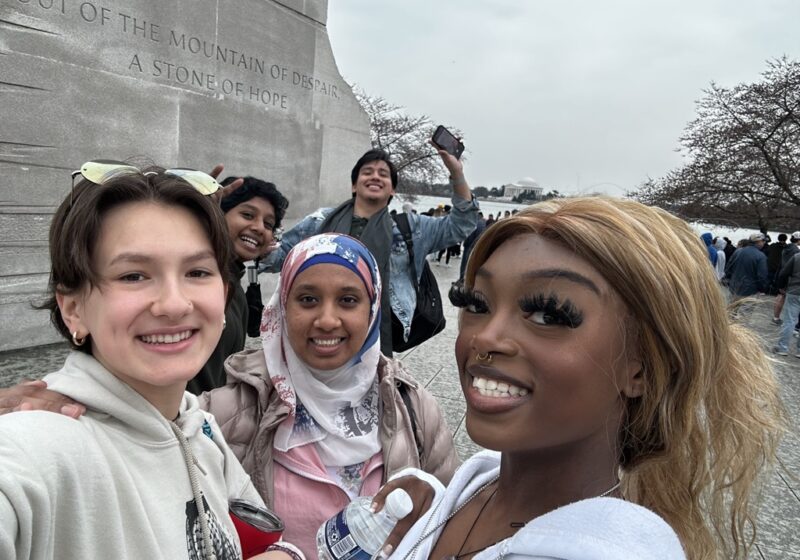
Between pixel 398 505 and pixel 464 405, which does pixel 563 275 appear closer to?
pixel 398 505

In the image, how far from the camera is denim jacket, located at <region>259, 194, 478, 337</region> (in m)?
3.79

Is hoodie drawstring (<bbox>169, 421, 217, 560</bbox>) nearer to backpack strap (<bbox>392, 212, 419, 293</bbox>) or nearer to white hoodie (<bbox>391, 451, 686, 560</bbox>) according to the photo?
white hoodie (<bbox>391, 451, 686, 560</bbox>)

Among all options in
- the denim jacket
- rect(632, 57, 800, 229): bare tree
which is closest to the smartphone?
the denim jacket

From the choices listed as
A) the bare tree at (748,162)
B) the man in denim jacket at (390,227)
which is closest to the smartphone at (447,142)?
the man in denim jacket at (390,227)

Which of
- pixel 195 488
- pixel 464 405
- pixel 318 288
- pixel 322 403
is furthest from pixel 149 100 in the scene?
pixel 195 488

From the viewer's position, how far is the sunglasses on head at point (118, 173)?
117cm

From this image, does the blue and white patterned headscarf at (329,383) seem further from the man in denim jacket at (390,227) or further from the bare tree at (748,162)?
the bare tree at (748,162)

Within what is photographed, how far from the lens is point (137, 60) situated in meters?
5.55

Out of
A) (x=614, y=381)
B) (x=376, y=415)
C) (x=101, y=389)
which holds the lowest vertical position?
(x=376, y=415)

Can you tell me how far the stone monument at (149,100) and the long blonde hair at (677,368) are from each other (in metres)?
5.22

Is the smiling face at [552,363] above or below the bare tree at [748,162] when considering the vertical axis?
below

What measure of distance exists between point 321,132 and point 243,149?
5.15 feet

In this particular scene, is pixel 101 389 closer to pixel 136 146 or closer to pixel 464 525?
pixel 464 525

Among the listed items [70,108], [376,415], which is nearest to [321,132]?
[70,108]
